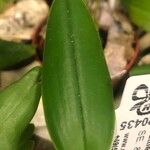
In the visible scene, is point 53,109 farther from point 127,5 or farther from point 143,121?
point 127,5

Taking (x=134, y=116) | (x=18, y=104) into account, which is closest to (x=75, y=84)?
(x=18, y=104)

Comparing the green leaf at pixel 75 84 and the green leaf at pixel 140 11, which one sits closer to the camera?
the green leaf at pixel 75 84

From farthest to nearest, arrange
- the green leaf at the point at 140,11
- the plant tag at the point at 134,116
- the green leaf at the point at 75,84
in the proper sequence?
the green leaf at the point at 140,11 < the plant tag at the point at 134,116 < the green leaf at the point at 75,84

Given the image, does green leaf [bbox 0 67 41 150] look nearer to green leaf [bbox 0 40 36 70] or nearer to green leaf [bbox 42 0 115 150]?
green leaf [bbox 42 0 115 150]

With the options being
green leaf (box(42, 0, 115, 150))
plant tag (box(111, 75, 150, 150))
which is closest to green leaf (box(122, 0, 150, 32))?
plant tag (box(111, 75, 150, 150))

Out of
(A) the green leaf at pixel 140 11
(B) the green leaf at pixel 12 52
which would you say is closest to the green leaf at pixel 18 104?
(B) the green leaf at pixel 12 52

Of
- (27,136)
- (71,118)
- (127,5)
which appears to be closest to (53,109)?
(71,118)

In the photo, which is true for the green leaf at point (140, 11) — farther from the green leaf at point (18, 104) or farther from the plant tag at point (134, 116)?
the green leaf at point (18, 104)
